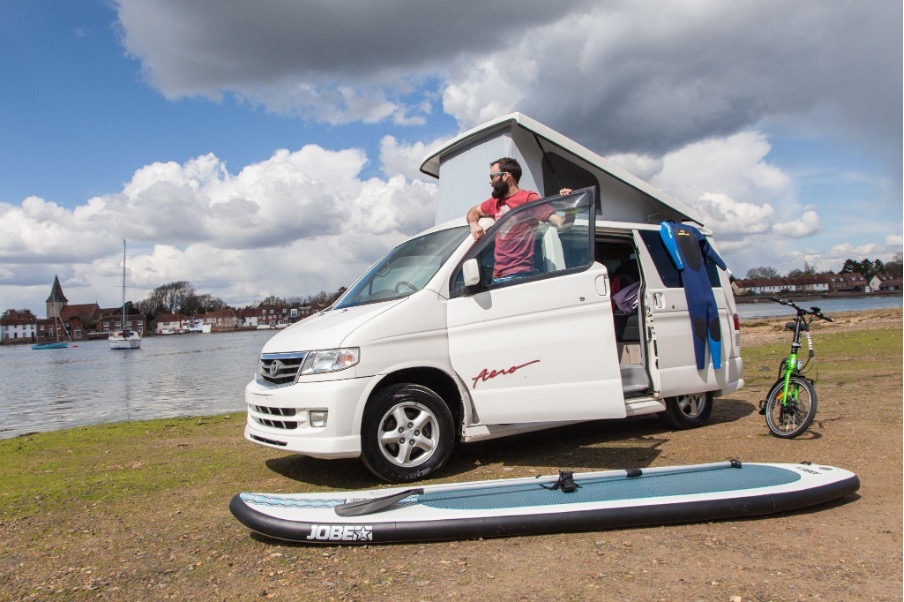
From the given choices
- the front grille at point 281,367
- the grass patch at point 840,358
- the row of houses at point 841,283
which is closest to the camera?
the front grille at point 281,367

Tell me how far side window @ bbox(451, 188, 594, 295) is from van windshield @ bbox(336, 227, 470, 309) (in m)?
0.31

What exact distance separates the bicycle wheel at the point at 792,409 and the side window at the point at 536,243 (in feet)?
9.25

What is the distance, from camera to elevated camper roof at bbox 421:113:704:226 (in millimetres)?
7180

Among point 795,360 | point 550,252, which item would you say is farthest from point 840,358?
point 550,252

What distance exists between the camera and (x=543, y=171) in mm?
7461

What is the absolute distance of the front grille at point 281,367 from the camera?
5.28 meters

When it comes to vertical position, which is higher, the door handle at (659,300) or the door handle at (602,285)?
the door handle at (602,285)

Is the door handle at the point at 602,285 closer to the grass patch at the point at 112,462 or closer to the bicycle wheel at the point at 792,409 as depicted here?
the bicycle wheel at the point at 792,409

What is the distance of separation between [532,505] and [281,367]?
2407 mm

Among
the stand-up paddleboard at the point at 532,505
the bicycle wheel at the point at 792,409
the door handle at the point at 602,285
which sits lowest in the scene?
the stand-up paddleboard at the point at 532,505

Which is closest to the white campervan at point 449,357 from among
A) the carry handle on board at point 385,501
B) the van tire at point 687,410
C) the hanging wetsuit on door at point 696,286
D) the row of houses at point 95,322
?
the carry handle on board at point 385,501

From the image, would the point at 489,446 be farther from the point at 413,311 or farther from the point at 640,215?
the point at 640,215

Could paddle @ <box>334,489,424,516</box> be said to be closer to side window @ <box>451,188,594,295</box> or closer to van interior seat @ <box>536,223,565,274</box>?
side window @ <box>451,188,594,295</box>

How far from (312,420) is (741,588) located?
3176 mm
